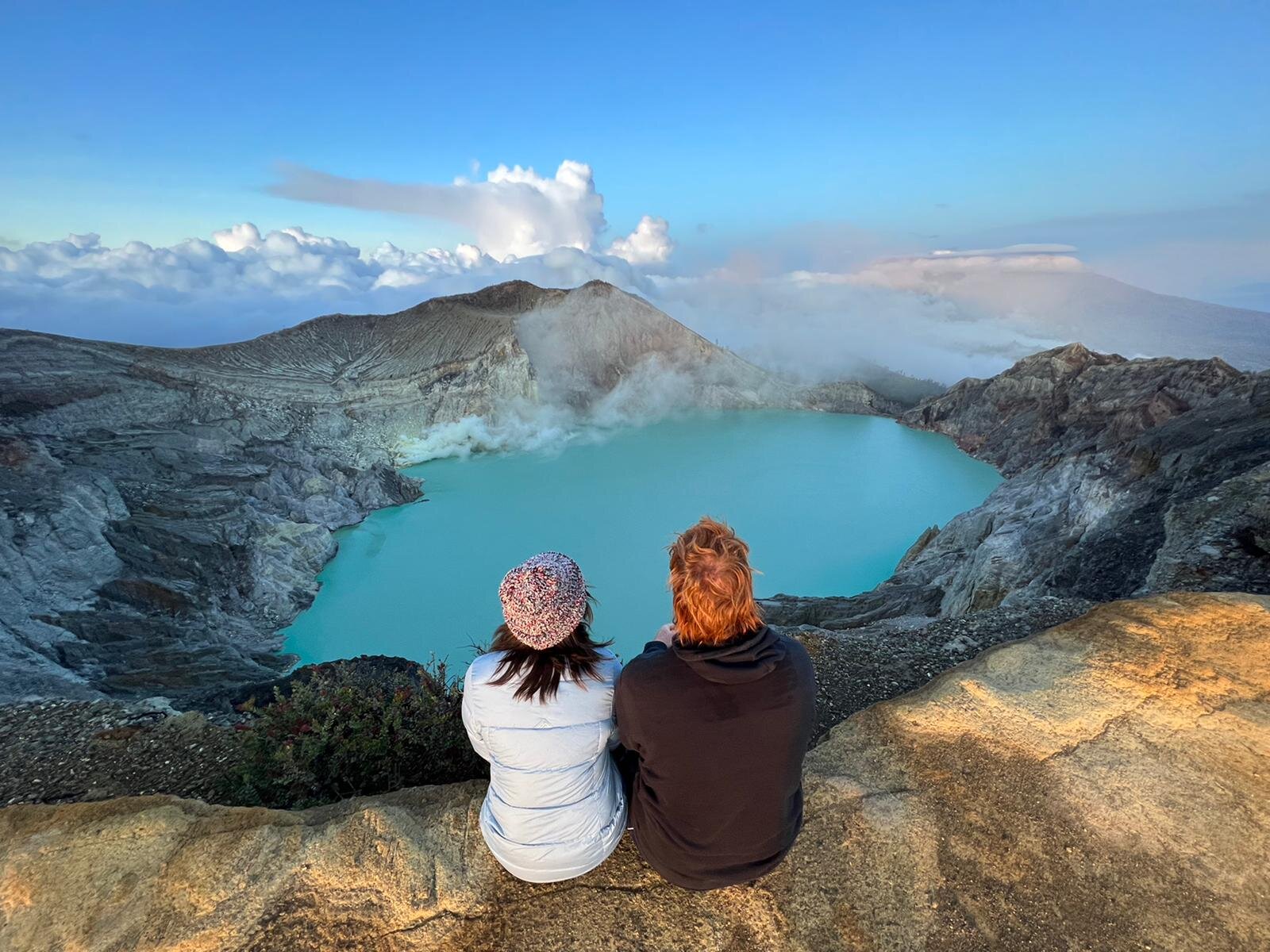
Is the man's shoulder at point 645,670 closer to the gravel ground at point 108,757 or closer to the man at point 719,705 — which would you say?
the man at point 719,705

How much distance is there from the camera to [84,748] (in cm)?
539

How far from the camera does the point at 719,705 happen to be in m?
2.38

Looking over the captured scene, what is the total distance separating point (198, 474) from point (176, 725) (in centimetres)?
2083

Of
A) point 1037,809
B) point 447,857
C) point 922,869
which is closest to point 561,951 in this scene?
point 447,857

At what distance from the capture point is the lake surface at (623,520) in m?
18.2

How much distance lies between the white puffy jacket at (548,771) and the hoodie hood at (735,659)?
50 centimetres

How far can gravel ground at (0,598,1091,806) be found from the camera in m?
4.95

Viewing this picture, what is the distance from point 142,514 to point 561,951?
21.7 m

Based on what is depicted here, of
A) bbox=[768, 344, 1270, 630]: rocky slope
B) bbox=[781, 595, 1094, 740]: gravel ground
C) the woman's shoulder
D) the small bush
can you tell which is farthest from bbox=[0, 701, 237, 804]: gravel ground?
bbox=[768, 344, 1270, 630]: rocky slope

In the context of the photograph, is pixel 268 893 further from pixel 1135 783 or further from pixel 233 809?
pixel 1135 783

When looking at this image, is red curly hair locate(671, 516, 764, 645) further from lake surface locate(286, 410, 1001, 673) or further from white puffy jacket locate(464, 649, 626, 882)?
lake surface locate(286, 410, 1001, 673)

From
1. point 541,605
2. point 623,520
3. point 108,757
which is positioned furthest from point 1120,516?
point 623,520

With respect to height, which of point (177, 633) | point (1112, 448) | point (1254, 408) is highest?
point (1254, 408)

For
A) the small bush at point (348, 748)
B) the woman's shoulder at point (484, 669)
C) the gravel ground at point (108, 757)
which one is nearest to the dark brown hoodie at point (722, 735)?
the woman's shoulder at point (484, 669)
